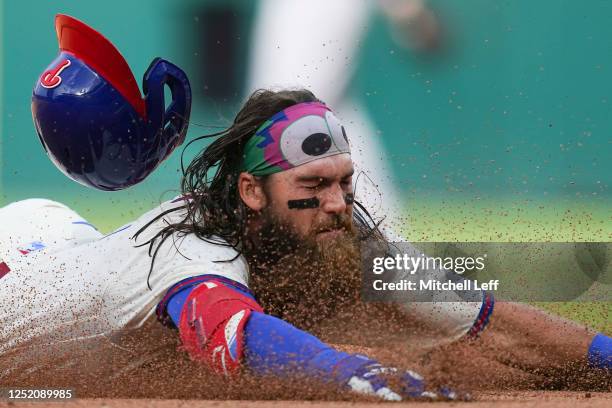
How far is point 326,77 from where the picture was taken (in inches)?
227

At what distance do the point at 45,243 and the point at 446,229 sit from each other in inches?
114

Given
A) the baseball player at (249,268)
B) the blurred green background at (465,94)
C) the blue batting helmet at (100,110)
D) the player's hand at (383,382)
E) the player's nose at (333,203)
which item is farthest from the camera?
the blurred green background at (465,94)

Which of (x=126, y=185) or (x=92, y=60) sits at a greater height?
(x=92, y=60)

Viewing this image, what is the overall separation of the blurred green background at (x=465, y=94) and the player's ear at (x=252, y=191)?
2683mm

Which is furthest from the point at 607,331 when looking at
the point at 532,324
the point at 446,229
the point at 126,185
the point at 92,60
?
the point at 92,60

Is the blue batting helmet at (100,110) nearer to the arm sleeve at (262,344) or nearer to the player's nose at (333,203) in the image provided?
the player's nose at (333,203)

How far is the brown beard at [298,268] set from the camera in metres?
3.03

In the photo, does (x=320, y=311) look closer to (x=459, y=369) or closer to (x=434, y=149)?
(x=459, y=369)

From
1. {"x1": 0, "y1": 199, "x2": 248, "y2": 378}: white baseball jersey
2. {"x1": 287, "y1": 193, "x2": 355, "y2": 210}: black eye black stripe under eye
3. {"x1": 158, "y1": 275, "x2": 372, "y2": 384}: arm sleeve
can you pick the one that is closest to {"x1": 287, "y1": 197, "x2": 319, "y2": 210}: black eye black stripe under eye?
{"x1": 287, "y1": 193, "x2": 355, "y2": 210}: black eye black stripe under eye

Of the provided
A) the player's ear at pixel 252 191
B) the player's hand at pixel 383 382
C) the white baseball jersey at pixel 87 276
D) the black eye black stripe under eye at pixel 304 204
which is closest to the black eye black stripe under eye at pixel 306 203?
the black eye black stripe under eye at pixel 304 204

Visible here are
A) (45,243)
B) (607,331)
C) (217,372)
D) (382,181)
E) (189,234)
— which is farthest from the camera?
(382,181)

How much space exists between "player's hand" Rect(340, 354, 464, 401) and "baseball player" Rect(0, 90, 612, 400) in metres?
0.06

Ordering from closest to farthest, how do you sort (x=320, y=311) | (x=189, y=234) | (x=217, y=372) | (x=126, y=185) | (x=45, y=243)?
(x=217, y=372)
(x=189, y=234)
(x=320, y=311)
(x=126, y=185)
(x=45, y=243)

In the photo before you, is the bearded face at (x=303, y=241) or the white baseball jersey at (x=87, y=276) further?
the bearded face at (x=303, y=241)
